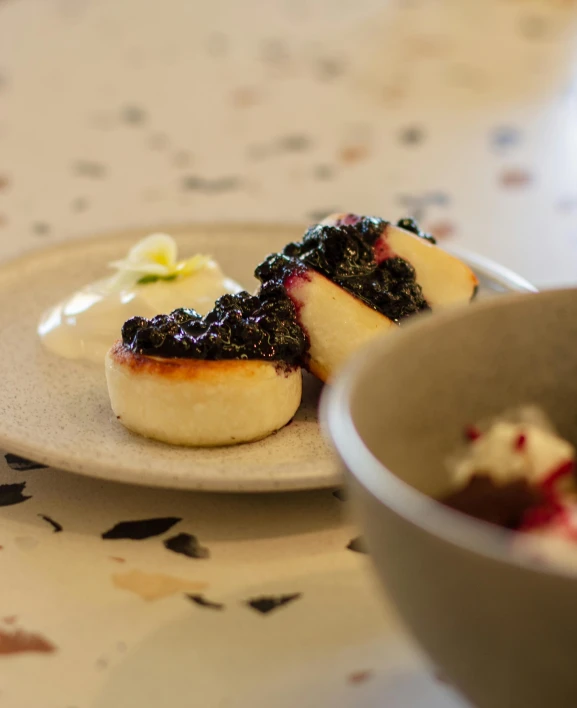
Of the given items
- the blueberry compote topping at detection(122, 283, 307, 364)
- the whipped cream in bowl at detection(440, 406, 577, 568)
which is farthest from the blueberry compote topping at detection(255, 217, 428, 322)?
the whipped cream in bowl at detection(440, 406, 577, 568)

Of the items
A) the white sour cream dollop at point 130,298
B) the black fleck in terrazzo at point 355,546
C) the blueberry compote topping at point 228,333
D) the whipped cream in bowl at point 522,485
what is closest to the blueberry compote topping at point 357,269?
the blueberry compote topping at point 228,333

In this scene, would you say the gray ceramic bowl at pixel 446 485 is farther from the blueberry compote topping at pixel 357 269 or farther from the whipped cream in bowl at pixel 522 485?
the blueberry compote topping at pixel 357 269

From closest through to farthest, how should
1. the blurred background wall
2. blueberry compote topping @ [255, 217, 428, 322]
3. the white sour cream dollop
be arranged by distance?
blueberry compote topping @ [255, 217, 428, 322], the white sour cream dollop, the blurred background wall

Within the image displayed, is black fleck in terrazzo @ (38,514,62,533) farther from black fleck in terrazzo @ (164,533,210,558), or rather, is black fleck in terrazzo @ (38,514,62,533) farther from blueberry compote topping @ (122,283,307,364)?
blueberry compote topping @ (122,283,307,364)

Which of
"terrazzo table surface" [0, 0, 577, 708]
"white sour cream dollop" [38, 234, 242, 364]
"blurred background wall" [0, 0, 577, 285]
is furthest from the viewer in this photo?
"blurred background wall" [0, 0, 577, 285]

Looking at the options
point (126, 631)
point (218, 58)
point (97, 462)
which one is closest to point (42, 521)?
point (97, 462)

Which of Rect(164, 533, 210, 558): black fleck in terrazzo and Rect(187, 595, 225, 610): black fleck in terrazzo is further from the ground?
Rect(164, 533, 210, 558): black fleck in terrazzo

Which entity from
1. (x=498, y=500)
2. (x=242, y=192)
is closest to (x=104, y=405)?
(x=498, y=500)

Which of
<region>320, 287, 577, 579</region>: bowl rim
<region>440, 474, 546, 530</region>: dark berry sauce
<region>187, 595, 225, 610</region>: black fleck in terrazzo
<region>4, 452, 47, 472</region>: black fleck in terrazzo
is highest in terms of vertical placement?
<region>320, 287, 577, 579</region>: bowl rim
